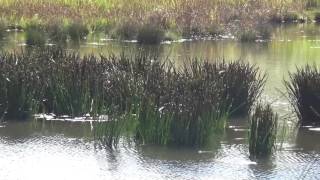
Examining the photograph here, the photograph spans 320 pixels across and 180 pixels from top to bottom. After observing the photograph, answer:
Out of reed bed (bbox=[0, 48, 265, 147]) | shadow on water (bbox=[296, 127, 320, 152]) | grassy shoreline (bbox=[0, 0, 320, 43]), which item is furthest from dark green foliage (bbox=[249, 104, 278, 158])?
grassy shoreline (bbox=[0, 0, 320, 43])

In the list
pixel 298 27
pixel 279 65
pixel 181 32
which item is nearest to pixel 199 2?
pixel 298 27

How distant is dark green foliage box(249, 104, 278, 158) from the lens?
545 cm

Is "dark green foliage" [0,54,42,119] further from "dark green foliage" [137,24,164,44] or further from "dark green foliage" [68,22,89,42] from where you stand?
"dark green foliage" [68,22,89,42]

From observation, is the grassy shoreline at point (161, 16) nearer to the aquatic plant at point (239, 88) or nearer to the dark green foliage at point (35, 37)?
the dark green foliage at point (35, 37)

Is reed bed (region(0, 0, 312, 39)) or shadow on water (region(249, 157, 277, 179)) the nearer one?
shadow on water (region(249, 157, 277, 179))

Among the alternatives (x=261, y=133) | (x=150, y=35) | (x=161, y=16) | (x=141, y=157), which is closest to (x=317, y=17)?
(x=161, y=16)

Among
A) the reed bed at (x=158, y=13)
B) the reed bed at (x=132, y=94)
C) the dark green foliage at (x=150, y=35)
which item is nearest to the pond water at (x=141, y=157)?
the reed bed at (x=132, y=94)

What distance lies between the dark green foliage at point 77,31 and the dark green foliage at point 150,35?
5.07 ft

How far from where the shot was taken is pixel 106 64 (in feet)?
24.3

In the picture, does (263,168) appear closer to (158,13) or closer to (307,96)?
(307,96)

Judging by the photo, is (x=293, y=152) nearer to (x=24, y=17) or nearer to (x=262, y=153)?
(x=262, y=153)

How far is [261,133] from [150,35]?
11163 mm

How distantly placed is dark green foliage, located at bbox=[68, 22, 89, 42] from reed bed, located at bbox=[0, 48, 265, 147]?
9.26 metres

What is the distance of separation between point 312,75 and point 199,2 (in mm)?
16161
